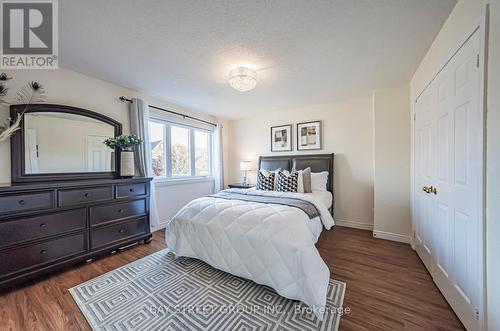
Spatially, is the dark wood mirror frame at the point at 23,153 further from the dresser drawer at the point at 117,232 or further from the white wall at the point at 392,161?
the white wall at the point at 392,161

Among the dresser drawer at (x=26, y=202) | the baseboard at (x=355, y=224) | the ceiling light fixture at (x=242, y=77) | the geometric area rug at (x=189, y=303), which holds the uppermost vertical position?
the ceiling light fixture at (x=242, y=77)

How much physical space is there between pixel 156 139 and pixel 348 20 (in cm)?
338

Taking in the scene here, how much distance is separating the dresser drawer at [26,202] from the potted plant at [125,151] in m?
0.85

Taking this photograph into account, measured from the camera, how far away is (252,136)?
475 centimetres

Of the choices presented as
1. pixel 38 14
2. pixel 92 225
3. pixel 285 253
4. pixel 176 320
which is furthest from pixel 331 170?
pixel 38 14

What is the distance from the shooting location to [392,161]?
2953 mm

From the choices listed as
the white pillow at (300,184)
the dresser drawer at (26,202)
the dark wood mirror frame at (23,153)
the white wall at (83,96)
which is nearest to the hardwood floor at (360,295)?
the dresser drawer at (26,202)

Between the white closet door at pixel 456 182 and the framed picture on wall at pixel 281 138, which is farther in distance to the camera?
the framed picture on wall at pixel 281 138

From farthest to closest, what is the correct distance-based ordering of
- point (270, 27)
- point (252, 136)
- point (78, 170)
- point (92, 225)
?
point (252, 136) < point (78, 170) < point (92, 225) < point (270, 27)

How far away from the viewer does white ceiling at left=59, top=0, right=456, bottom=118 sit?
1485 mm

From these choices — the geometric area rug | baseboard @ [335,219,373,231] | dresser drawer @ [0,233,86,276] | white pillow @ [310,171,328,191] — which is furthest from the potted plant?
baseboard @ [335,219,373,231]

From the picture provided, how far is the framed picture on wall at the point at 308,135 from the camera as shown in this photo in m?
3.88

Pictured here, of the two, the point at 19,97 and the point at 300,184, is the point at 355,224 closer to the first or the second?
the point at 300,184

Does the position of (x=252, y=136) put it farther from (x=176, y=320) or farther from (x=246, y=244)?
(x=176, y=320)
